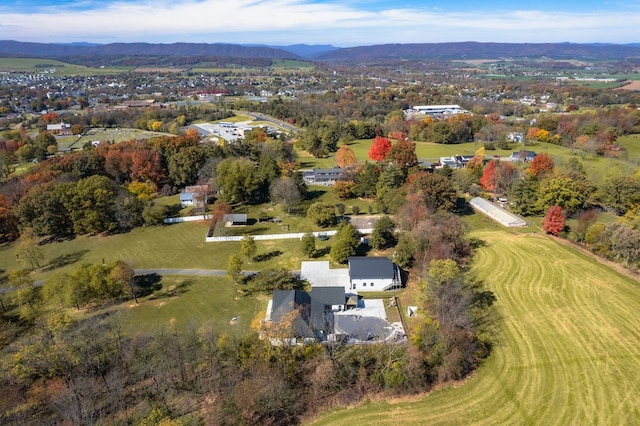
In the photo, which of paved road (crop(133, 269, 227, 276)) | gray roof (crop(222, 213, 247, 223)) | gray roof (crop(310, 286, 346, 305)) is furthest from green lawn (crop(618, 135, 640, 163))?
paved road (crop(133, 269, 227, 276))

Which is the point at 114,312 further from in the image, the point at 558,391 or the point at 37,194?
the point at 558,391

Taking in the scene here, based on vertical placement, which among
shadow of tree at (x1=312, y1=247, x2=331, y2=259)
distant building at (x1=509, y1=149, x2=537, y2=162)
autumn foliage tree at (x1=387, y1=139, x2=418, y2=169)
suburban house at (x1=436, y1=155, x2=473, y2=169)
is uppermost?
autumn foliage tree at (x1=387, y1=139, x2=418, y2=169)

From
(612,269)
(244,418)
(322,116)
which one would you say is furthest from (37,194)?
(322,116)

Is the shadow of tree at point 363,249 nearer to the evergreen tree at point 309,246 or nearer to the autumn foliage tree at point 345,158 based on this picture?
the evergreen tree at point 309,246

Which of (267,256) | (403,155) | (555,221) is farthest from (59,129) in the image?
(555,221)

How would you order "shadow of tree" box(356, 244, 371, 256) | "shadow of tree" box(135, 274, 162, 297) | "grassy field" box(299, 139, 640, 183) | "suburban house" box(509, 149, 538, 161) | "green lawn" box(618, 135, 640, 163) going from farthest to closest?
"suburban house" box(509, 149, 538, 161) < "green lawn" box(618, 135, 640, 163) < "grassy field" box(299, 139, 640, 183) < "shadow of tree" box(356, 244, 371, 256) < "shadow of tree" box(135, 274, 162, 297)

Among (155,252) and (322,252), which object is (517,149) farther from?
(155,252)

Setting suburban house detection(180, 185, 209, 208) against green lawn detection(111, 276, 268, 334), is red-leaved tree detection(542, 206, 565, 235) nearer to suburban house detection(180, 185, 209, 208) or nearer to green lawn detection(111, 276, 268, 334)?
green lawn detection(111, 276, 268, 334)
